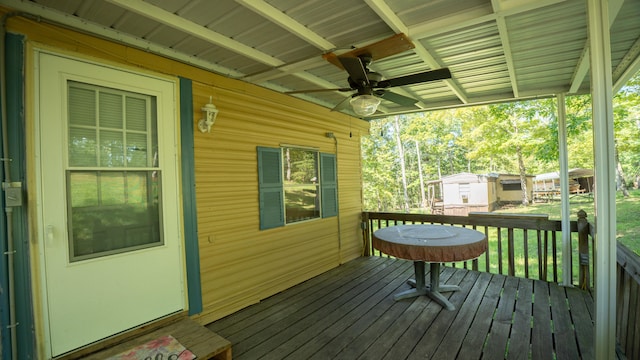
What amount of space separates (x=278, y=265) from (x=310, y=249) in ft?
2.25

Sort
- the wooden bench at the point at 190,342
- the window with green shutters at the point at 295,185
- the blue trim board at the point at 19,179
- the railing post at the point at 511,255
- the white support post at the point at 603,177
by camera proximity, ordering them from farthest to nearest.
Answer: the railing post at the point at 511,255 → the window with green shutters at the point at 295,185 → the wooden bench at the point at 190,342 → the blue trim board at the point at 19,179 → the white support post at the point at 603,177

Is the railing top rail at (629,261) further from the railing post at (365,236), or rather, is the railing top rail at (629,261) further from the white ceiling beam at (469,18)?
the railing post at (365,236)

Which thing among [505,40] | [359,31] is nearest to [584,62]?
[505,40]

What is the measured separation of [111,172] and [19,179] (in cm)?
54

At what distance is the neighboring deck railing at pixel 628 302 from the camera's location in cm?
205

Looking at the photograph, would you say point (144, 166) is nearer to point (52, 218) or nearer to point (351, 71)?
point (52, 218)

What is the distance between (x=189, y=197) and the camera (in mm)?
2887

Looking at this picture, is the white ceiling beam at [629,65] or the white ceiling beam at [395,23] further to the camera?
the white ceiling beam at [629,65]

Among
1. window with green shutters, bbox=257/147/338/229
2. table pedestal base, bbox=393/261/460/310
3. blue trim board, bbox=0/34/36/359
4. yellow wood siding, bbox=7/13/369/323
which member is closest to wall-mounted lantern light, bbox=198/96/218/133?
yellow wood siding, bbox=7/13/369/323

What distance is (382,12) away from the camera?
81.1 inches

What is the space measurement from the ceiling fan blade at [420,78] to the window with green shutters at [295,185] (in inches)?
71.9

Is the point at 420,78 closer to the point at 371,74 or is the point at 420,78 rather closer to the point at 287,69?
the point at 371,74

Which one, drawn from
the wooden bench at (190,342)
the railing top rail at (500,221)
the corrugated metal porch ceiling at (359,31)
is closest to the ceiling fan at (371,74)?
the corrugated metal porch ceiling at (359,31)

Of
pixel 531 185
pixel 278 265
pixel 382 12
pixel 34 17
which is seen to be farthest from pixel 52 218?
pixel 531 185
